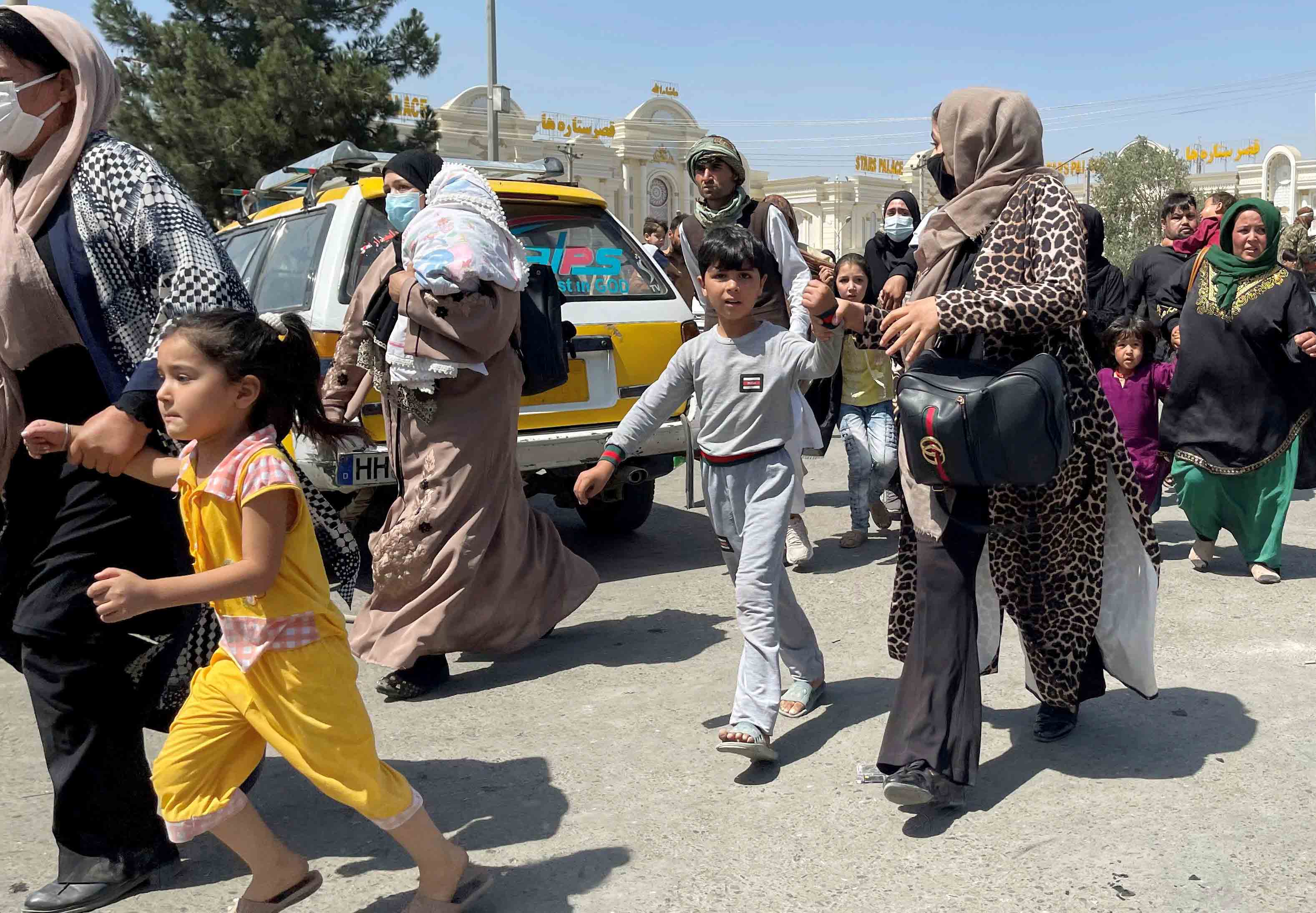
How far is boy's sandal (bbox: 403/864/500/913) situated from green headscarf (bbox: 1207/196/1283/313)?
5.00m

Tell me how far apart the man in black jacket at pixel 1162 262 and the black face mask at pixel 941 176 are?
4982mm

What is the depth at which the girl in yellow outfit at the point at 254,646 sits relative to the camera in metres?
2.70

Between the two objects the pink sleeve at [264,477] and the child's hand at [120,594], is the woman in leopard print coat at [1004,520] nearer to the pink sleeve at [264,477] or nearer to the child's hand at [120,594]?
the pink sleeve at [264,477]

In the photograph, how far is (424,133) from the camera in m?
25.5

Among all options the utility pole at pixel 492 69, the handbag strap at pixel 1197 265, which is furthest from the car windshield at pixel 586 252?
the utility pole at pixel 492 69

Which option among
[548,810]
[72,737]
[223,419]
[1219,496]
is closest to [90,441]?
[223,419]

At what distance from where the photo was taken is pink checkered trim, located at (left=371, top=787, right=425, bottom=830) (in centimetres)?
274

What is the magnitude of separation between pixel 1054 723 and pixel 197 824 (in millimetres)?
2537

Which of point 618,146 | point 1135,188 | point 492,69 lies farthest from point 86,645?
point 618,146

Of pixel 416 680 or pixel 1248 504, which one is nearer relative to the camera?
pixel 416 680

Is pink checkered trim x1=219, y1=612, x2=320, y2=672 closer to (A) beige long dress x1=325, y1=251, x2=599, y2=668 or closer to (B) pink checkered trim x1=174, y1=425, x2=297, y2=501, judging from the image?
(B) pink checkered trim x1=174, y1=425, x2=297, y2=501

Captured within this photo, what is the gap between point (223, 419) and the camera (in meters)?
2.74

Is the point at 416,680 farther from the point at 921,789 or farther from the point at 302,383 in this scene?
the point at 921,789

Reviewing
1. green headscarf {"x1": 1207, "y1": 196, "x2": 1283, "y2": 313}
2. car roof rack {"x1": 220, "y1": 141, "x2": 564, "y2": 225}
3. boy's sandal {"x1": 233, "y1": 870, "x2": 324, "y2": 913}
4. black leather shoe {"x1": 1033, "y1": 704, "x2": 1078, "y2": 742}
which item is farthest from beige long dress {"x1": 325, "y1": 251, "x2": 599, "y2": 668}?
green headscarf {"x1": 1207, "y1": 196, "x2": 1283, "y2": 313}
